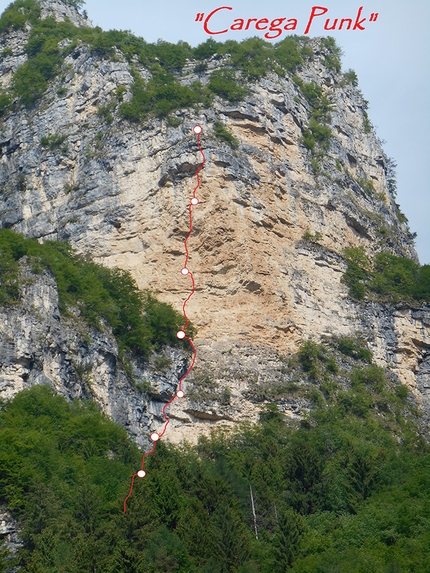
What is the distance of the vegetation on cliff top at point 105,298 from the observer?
41.4 metres

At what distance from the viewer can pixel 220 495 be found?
3216 cm

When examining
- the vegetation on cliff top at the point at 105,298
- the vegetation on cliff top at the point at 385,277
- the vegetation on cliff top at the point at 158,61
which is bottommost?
the vegetation on cliff top at the point at 105,298

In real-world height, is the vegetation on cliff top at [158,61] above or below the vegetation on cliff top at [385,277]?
above

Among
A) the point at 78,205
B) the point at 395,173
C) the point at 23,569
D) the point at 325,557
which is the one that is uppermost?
the point at 395,173

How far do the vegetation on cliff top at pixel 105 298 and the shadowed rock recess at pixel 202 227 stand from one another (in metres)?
0.76

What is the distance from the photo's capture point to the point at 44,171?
165 feet

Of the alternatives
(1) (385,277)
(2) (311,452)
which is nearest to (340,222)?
(1) (385,277)

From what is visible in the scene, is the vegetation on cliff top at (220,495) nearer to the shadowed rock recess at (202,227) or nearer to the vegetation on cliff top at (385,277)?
the shadowed rock recess at (202,227)

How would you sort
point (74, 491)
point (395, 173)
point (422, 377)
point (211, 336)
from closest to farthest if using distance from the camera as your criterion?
point (74, 491) → point (211, 336) → point (422, 377) → point (395, 173)

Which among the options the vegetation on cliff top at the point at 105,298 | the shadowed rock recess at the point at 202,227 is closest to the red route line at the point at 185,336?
the shadowed rock recess at the point at 202,227

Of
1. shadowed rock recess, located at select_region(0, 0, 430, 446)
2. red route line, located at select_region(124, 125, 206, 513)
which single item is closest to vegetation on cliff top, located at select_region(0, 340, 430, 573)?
red route line, located at select_region(124, 125, 206, 513)

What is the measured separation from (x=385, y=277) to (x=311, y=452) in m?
14.8

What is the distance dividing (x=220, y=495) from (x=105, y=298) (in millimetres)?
12790

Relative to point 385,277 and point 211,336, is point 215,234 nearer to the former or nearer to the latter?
point 211,336
